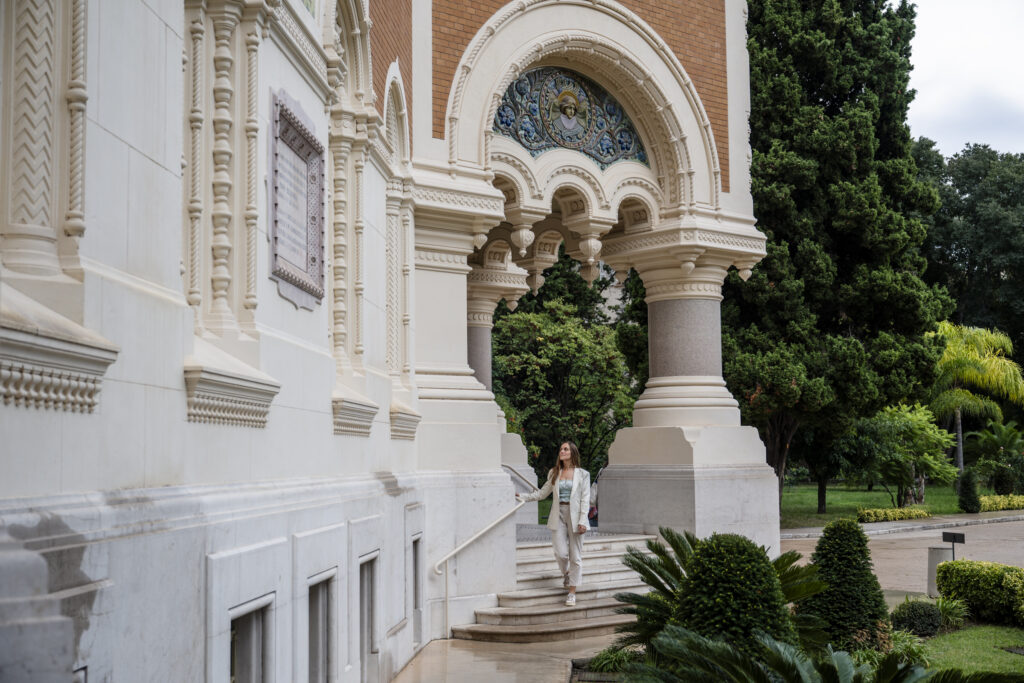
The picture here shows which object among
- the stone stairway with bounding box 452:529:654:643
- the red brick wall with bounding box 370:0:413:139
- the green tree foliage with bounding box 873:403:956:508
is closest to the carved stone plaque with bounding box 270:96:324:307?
the red brick wall with bounding box 370:0:413:139

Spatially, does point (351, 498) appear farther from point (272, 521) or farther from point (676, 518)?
point (676, 518)

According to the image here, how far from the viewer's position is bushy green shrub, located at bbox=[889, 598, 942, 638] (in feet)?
40.8

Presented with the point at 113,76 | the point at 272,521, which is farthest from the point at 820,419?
the point at 113,76

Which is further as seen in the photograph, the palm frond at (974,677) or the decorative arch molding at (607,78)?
the decorative arch molding at (607,78)

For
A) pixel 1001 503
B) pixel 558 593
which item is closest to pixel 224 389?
pixel 558 593

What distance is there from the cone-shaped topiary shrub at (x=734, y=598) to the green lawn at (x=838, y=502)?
65.7 feet

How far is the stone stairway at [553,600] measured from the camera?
11.8 m

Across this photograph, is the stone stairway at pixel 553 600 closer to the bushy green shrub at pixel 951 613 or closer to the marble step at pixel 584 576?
the marble step at pixel 584 576

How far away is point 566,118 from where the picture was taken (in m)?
15.1

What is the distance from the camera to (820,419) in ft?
72.6

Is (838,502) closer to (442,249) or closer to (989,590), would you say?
(989,590)

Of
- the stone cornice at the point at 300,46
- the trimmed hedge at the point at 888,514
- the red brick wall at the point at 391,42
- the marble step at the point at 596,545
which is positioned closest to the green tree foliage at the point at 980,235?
the trimmed hedge at the point at 888,514

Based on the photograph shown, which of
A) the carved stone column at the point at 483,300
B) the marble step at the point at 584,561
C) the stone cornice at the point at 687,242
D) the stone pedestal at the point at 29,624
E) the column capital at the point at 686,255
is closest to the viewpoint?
the stone pedestal at the point at 29,624

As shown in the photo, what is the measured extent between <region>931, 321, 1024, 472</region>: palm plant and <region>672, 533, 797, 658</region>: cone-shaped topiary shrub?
31.2 metres
